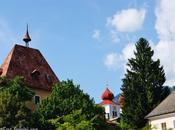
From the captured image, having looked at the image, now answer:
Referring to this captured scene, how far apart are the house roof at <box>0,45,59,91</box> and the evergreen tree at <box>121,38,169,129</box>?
10783 mm

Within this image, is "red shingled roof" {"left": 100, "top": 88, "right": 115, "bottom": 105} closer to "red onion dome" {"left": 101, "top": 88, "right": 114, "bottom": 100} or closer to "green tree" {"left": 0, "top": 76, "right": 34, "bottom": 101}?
"red onion dome" {"left": 101, "top": 88, "right": 114, "bottom": 100}

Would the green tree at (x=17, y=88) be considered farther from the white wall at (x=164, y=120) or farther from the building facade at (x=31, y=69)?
the white wall at (x=164, y=120)

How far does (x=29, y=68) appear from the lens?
58.8m

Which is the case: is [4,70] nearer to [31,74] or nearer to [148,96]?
[31,74]

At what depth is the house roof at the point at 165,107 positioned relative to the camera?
48722 millimetres

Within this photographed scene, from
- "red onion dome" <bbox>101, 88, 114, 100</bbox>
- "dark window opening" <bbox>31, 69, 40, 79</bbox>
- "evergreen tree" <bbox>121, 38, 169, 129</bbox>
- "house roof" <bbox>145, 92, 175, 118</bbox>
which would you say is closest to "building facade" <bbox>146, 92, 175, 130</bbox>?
"house roof" <bbox>145, 92, 175, 118</bbox>

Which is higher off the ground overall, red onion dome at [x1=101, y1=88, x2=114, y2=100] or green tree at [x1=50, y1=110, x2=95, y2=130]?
red onion dome at [x1=101, y1=88, x2=114, y2=100]

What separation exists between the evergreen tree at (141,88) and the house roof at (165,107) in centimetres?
224

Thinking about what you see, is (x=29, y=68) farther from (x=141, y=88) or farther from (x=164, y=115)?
(x=164, y=115)

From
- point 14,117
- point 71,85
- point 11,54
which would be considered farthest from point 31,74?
point 14,117

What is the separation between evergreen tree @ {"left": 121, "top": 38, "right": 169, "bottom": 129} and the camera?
52.9 m

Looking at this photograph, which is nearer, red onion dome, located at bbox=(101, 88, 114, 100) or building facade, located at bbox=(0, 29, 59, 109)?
building facade, located at bbox=(0, 29, 59, 109)

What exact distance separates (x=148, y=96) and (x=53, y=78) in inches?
558

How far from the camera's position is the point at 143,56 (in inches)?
2216
